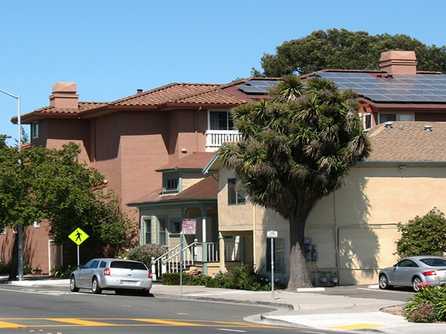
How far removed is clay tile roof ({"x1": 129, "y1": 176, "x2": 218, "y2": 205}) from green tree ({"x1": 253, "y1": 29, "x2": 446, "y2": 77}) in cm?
3862

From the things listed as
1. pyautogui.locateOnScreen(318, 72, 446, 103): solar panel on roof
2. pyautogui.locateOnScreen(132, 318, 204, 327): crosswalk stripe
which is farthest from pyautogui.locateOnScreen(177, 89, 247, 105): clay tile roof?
pyautogui.locateOnScreen(132, 318, 204, 327): crosswalk stripe

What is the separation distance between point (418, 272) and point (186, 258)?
15.1 m

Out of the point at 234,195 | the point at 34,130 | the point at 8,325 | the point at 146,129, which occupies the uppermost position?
the point at 34,130

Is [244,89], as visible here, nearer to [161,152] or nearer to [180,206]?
[161,152]

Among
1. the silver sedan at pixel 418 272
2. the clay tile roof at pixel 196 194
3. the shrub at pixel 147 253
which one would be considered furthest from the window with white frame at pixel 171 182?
the silver sedan at pixel 418 272

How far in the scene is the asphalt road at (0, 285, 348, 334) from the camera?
21.0 meters

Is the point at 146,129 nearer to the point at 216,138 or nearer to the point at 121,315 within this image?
the point at 216,138

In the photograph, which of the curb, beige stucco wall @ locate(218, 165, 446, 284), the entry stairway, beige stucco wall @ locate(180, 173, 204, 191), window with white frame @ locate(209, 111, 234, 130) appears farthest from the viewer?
window with white frame @ locate(209, 111, 234, 130)

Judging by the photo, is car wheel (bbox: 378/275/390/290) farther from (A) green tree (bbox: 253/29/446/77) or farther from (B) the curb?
(A) green tree (bbox: 253/29/446/77)

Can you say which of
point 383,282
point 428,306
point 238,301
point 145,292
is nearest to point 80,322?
point 428,306

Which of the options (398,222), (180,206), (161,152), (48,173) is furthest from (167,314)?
(161,152)

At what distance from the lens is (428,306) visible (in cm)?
2292

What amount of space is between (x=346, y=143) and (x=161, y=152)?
18.8 metres

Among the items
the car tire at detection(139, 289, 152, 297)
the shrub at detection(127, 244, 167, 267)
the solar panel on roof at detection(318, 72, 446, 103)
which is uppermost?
the solar panel on roof at detection(318, 72, 446, 103)
